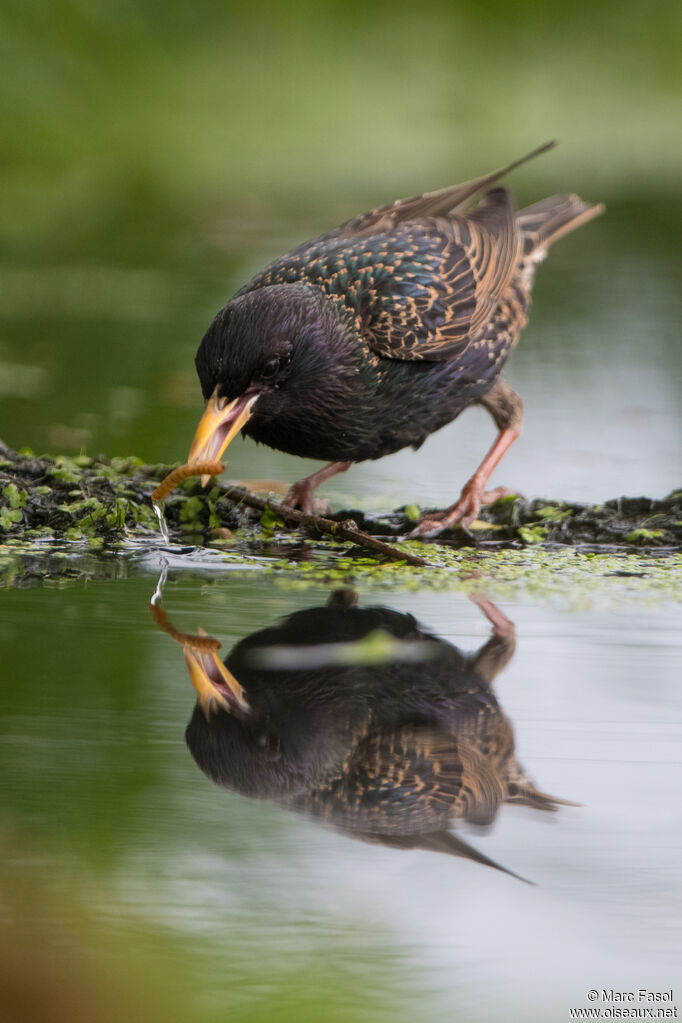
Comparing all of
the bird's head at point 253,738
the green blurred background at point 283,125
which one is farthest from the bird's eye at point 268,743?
the green blurred background at point 283,125

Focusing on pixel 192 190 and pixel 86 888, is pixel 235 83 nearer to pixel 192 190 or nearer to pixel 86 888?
pixel 192 190

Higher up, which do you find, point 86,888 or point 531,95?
point 531,95

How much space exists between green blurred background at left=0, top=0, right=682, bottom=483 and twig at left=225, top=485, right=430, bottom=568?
2942 mm

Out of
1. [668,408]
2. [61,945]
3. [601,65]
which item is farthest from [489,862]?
[601,65]

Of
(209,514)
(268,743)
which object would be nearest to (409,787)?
(268,743)

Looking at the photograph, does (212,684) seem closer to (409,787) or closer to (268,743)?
(268,743)

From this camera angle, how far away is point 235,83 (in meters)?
8.98

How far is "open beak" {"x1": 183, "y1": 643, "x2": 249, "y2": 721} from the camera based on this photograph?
2.21 meters

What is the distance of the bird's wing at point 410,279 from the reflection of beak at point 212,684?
114cm

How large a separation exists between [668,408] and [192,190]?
13.3 feet

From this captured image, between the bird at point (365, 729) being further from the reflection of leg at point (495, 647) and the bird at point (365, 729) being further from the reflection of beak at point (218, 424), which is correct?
the reflection of beak at point (218, 424)

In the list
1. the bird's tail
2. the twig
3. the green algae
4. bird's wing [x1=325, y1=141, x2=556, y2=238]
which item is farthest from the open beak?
the bird's tail

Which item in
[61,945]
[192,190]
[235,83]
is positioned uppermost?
[235,83]

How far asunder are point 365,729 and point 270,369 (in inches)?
44.7
